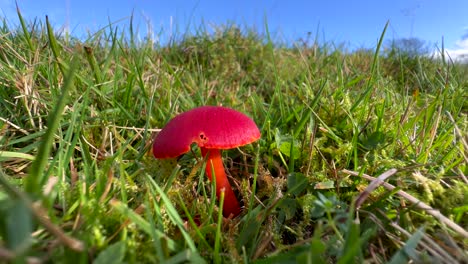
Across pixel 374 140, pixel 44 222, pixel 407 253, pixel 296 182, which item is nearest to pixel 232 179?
pixel 296 182

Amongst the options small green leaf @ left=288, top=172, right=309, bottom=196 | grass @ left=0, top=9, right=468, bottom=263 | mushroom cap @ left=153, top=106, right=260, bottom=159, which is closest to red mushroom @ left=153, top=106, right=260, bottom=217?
mushroom cap @ left=153, top=106, right=260, bottom=159

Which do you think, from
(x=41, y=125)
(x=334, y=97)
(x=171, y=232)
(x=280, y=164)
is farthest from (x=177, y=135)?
(x=334, y=97)

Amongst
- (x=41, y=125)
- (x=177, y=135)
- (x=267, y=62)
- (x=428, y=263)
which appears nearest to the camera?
(x=428, y=263)

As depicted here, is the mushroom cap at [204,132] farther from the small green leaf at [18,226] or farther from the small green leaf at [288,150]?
the small green leaf at [18,226]

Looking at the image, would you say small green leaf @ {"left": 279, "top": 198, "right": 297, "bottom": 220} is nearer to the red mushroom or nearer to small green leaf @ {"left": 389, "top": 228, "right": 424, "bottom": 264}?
the red mushroom

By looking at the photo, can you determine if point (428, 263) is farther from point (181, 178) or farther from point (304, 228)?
point (181, 178)

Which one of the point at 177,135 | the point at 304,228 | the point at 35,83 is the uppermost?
the point at 35,83

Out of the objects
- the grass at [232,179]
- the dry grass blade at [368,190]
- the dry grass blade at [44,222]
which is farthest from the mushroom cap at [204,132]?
the dry grass blade at [44,222]
